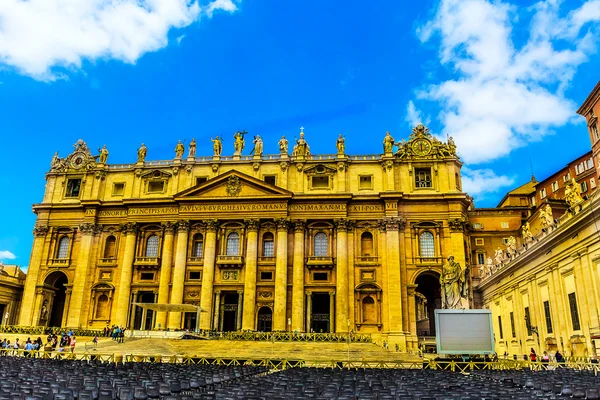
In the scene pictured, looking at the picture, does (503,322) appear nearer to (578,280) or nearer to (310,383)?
(578,280)

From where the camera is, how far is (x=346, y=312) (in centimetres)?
5369

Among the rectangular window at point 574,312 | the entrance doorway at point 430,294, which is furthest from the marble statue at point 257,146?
the rectangular window at point 574,312

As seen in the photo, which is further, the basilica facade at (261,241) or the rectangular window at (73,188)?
the rectangular window at (73,188)

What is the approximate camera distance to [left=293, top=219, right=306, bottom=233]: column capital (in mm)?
57188

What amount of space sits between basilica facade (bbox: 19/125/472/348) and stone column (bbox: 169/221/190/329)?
130mm

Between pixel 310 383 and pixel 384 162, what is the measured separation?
45.1 metres

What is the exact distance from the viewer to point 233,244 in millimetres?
58688

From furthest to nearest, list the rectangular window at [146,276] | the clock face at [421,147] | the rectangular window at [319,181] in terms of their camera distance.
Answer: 1. the rectangular window at [319,181]
2. the clock face at [421,147]
3. the rectangular window at [146,276]

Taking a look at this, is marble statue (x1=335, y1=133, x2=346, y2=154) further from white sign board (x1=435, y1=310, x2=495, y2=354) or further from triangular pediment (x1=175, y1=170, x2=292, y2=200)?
white sign board (x1=435, y1=310, x2=495, y2=354)

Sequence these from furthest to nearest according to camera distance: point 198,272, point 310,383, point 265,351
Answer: point 198,272
point 265,351
point 310,383

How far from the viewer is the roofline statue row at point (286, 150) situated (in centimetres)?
5966

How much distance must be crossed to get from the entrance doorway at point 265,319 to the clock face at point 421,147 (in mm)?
25523

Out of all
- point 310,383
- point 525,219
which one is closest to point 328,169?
point 525,219

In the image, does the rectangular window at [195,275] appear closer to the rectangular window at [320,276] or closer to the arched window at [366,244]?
the rectangular window at [320,276]
